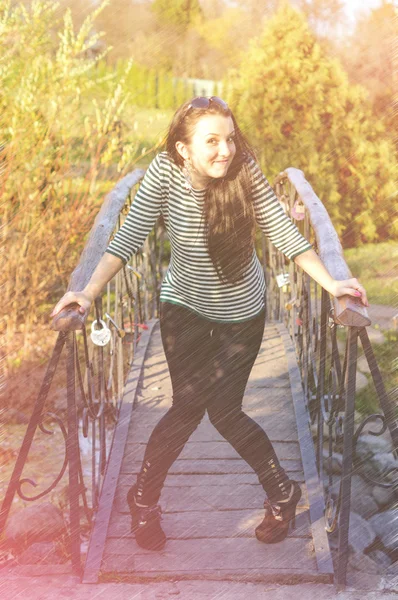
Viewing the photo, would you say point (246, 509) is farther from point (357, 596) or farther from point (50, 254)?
point (50, 254)

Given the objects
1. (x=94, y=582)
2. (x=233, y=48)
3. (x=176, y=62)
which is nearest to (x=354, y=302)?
(x=94, y=582)

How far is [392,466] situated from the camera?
449 cm

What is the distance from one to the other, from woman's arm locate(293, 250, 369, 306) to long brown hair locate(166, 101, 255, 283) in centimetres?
21

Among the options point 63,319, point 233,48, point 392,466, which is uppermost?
point 233,48

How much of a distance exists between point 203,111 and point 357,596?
5.58ft

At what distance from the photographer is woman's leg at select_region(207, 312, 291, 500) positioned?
9.39 ft

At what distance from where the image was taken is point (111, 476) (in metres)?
3.49

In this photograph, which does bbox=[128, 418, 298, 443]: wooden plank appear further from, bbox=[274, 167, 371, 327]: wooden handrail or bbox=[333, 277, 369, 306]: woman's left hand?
bbox=[333, 277, 369, 306]: woman's left hand

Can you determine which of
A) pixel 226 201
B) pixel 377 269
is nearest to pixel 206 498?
pixel 226 201

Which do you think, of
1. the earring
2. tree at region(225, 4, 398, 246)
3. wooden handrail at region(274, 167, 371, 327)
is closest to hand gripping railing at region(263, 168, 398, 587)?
wooden handrail at region(274, 167, 371, 327)

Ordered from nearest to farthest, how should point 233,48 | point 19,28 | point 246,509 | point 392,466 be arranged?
point 246,509 < point 392,466 < point 19,28 < point 233,48

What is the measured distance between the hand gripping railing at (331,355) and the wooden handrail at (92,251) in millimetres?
Answer: 870

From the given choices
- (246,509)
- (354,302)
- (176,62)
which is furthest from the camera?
(176,62)

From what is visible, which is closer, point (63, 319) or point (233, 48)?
point (63, 319)
